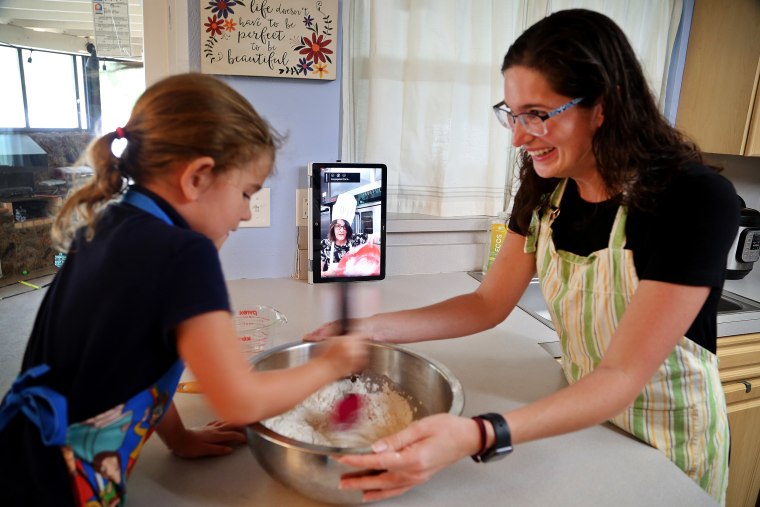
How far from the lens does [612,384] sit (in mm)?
767

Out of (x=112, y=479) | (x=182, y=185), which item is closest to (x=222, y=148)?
(x=182, y=185)

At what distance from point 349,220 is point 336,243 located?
80 mm

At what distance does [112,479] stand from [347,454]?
0.92 feet

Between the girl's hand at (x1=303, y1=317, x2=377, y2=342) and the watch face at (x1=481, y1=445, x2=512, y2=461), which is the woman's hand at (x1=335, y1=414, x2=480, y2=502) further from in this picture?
the girl's hand at (x1=303, y1=317, x2=377, y2=342)

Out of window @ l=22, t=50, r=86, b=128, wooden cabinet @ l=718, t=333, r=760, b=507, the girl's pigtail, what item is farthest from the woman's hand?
window @ l=22, t=50, r=86, b=128

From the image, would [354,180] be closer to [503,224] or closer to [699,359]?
[503,224]

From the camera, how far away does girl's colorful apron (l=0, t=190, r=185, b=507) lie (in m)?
0.57

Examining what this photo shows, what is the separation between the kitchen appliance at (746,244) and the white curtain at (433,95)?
0.54m

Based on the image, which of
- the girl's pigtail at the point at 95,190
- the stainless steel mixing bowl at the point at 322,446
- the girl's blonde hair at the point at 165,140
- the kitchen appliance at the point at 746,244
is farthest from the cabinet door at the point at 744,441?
the girl's pigtail at the point at 95,190

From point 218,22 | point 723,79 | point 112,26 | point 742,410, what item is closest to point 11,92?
point 112,26

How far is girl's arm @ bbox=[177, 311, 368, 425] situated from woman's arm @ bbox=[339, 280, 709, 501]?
0.52 feet

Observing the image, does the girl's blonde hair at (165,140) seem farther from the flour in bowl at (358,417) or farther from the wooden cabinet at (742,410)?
the wooden cabinet at (742,410)

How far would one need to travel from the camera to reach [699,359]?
91 centimetres

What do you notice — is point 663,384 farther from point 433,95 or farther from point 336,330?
point 433,95
